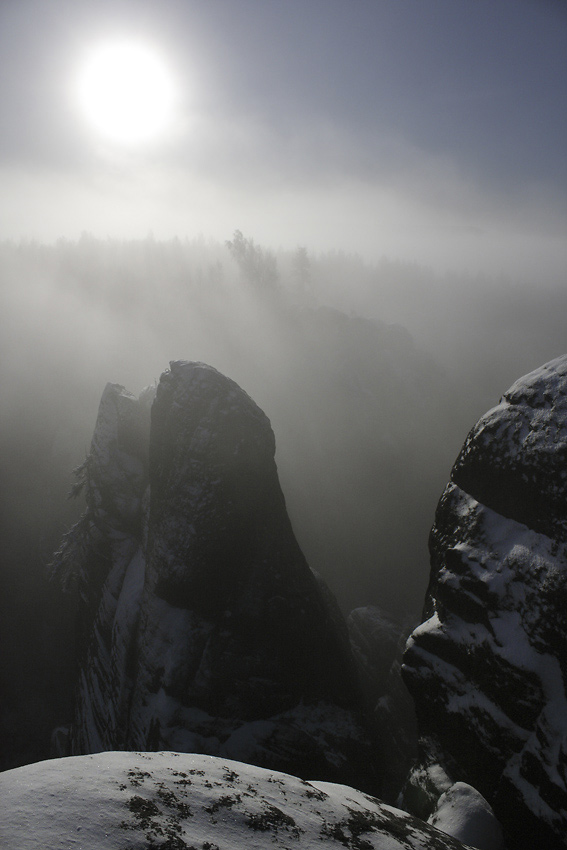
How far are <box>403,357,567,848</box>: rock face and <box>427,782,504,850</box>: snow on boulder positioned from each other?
0.90 feet

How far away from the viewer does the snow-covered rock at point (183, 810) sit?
18.1ft

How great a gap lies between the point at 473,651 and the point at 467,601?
1053mm

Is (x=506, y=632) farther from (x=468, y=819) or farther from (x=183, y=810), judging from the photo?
(x=183, y=810)

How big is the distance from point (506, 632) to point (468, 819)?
369cm

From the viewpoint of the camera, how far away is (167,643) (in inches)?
557

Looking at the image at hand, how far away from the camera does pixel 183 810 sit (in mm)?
6695

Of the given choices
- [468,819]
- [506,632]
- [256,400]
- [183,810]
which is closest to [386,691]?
[468,819]

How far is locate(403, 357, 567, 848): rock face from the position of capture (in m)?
8.48

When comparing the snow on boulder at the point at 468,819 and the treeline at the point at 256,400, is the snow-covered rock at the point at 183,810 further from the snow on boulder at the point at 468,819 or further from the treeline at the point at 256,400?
the treeline at the point at 256,400

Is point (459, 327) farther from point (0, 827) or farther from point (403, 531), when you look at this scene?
point (0, 827)

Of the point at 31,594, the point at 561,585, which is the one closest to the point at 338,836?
the point at 561,585

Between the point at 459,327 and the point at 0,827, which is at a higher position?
the point at 459,327

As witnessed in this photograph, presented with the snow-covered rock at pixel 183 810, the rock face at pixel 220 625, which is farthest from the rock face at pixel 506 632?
the rock face at pixel 220 625

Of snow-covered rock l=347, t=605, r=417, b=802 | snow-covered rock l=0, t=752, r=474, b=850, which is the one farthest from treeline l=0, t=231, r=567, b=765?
snow-covered rock l=0, t=752, r=474, b=850
